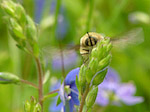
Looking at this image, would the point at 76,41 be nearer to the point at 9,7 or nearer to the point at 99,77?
the point at 9,7

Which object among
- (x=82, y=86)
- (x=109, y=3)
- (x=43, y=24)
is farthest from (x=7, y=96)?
(x=82, y=86)

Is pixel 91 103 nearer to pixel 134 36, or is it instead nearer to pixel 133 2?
pixel 134 36

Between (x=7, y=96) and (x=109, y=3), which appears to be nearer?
(x=7, y=96)

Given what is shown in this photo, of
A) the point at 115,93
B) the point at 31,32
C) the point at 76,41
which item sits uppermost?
the point at 76,41

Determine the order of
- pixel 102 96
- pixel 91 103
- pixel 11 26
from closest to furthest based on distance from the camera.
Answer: pixel 91 103, pixel 11 26, pixel 102 96

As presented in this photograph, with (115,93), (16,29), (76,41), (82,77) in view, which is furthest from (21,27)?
(115,93)

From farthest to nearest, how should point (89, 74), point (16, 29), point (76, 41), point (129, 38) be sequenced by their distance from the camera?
point (76, 41) → point (16, 29) → point (129, 38) → point (89, 74)

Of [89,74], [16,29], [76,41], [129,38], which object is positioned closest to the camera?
[89,74]
